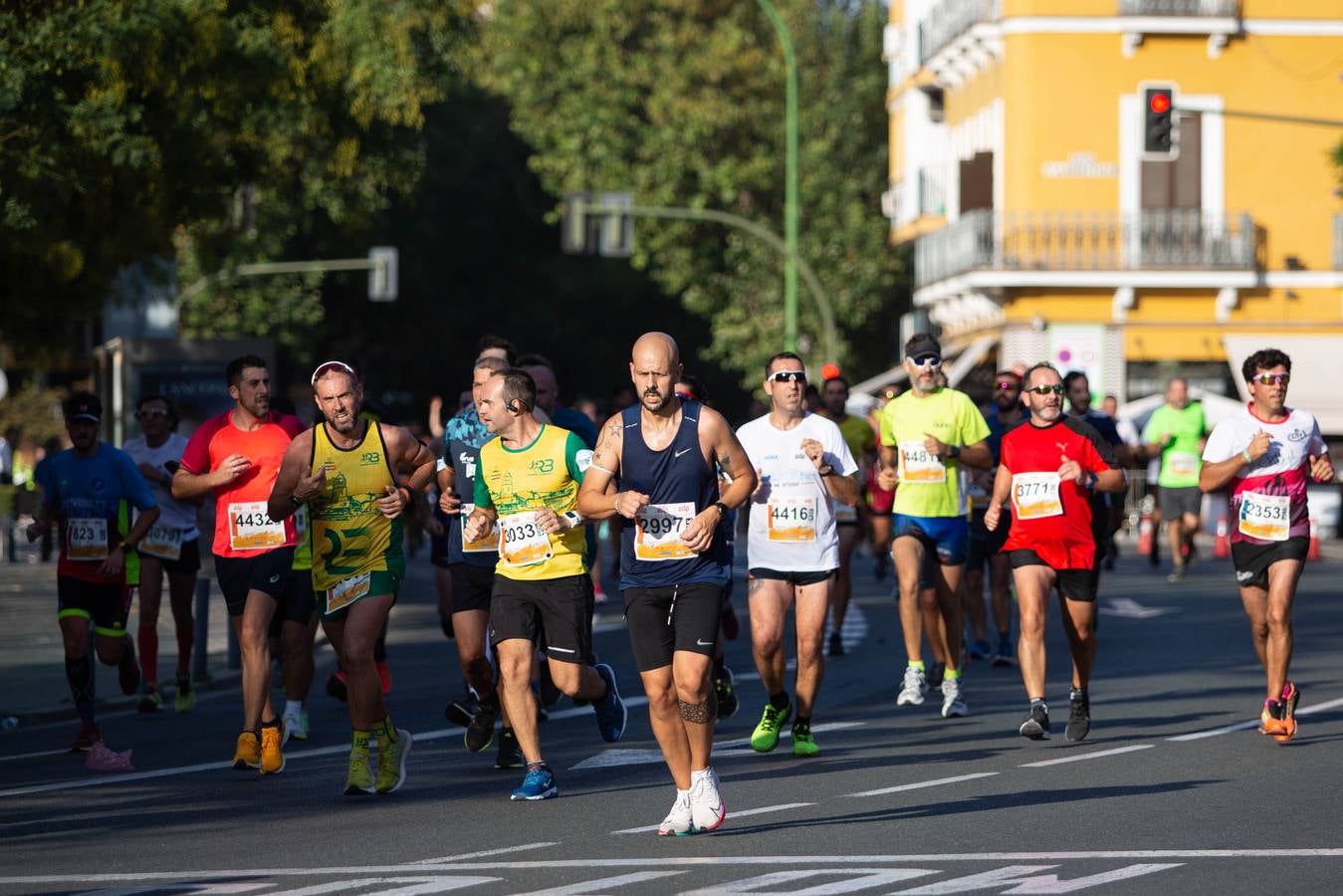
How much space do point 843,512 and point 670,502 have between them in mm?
8454

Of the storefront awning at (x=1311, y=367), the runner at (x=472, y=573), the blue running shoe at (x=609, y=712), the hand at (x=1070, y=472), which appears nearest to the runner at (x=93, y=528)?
the runner at (x=472, y=573)

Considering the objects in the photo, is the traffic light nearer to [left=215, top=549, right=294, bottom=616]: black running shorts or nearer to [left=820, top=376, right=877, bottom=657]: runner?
[left=820, top=376, right=877, bottom=657]: runner

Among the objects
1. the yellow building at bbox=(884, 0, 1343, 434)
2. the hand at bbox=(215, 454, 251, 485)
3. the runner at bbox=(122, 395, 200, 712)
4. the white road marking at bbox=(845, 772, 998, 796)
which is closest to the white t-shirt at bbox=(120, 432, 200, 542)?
the runner at bbox=(122, 395, 200, 712)

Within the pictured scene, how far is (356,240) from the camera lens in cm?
6031

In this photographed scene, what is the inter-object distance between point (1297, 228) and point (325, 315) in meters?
29.4

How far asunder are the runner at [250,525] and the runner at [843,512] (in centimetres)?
546

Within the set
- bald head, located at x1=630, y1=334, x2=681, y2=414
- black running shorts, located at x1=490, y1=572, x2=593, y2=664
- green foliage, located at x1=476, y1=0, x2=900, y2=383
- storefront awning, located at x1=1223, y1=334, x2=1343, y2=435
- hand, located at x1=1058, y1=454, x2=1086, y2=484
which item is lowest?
black running shorts, located at x1=490, y1=572, x2=593, y2=664

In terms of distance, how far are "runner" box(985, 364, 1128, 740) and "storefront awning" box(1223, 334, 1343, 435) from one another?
2913cm

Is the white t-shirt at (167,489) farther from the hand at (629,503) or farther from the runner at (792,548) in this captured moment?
the hand at (629,503)

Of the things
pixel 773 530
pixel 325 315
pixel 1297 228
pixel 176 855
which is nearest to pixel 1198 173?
pixel 1297 228

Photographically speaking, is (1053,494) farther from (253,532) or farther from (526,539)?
(253,532)

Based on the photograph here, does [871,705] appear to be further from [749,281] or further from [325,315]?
[325,315]

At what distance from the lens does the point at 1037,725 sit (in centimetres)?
1247

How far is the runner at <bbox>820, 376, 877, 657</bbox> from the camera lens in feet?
58.5
